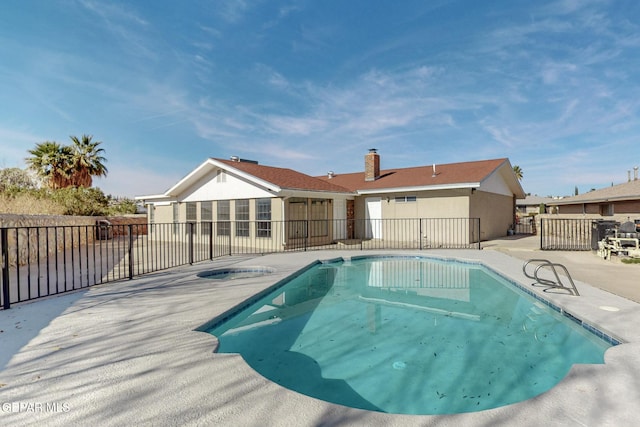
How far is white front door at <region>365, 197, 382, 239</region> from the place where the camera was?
1630cm

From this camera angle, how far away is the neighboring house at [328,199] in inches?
526

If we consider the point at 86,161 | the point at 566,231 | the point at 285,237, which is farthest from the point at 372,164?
the point at 86,161

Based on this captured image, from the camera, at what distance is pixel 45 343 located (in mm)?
3391

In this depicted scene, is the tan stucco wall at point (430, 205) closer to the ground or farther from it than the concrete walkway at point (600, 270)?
farther from it

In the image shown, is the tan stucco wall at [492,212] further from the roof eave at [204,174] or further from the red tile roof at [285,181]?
the roof eave at [204,174]

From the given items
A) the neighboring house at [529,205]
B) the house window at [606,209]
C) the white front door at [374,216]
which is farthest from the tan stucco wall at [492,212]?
the neighboring house at [529,205]

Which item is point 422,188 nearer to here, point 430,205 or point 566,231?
point 430,205

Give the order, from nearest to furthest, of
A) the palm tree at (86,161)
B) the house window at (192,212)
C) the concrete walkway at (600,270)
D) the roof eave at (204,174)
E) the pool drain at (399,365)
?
the pool drain at (399,365) → the concrete walkway at (600,270) → the roof eave at (204,174) → the house window at (192,212) → the palm tree at (86,161)

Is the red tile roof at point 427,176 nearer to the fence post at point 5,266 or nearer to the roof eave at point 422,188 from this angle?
the roof eave at point 422,188

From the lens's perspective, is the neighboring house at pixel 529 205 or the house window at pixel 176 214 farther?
the neighboring house at pixel 529 205

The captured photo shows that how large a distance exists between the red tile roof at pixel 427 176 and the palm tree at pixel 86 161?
19.0 metres

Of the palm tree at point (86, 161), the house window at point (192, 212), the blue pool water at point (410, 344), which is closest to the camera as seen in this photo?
the blue pool water at point (410, 344)

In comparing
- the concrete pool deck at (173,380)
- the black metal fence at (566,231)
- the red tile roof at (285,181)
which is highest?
the red tile roof at (285,181)

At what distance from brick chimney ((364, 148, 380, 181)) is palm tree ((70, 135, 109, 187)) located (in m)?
20.7
